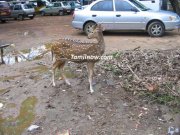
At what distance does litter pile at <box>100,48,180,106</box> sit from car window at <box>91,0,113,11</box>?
7.20 meters

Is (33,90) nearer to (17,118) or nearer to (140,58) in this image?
(17,118)

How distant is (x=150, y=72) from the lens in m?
9.15

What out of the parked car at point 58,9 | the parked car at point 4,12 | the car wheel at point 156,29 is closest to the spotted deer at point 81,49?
the car wheel at point 156,29

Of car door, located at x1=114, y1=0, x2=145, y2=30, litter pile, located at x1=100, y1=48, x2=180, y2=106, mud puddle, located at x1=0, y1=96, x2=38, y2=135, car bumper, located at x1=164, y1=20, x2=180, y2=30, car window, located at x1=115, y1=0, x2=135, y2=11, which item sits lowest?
mud puddle, located at x1=0, y1=96, x2=38, y2=135

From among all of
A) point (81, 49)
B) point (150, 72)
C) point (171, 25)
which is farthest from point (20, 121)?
point (171, 25)

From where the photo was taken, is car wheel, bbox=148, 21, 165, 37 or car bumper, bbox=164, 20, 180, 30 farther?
car wheel, bbox=148, 21, 165, 37

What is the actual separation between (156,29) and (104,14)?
7.75 ft

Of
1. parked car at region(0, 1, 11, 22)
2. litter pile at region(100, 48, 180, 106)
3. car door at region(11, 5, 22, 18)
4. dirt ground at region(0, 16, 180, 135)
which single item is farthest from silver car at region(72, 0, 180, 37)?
car door at region(11, 5, 22, 18)

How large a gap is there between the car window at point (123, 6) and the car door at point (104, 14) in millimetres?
265

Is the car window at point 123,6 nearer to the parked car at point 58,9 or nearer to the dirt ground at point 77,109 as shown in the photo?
the dirt ground at point 77,109

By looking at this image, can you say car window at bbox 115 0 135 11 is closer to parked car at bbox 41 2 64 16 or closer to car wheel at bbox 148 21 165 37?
car wheel at bbox 148 21 165 37

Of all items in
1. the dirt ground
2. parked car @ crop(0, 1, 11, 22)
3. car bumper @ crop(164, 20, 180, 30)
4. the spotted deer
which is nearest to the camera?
the dirt ground

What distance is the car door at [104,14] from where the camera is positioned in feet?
58.2

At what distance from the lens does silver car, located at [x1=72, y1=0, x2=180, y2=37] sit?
17.2 m
